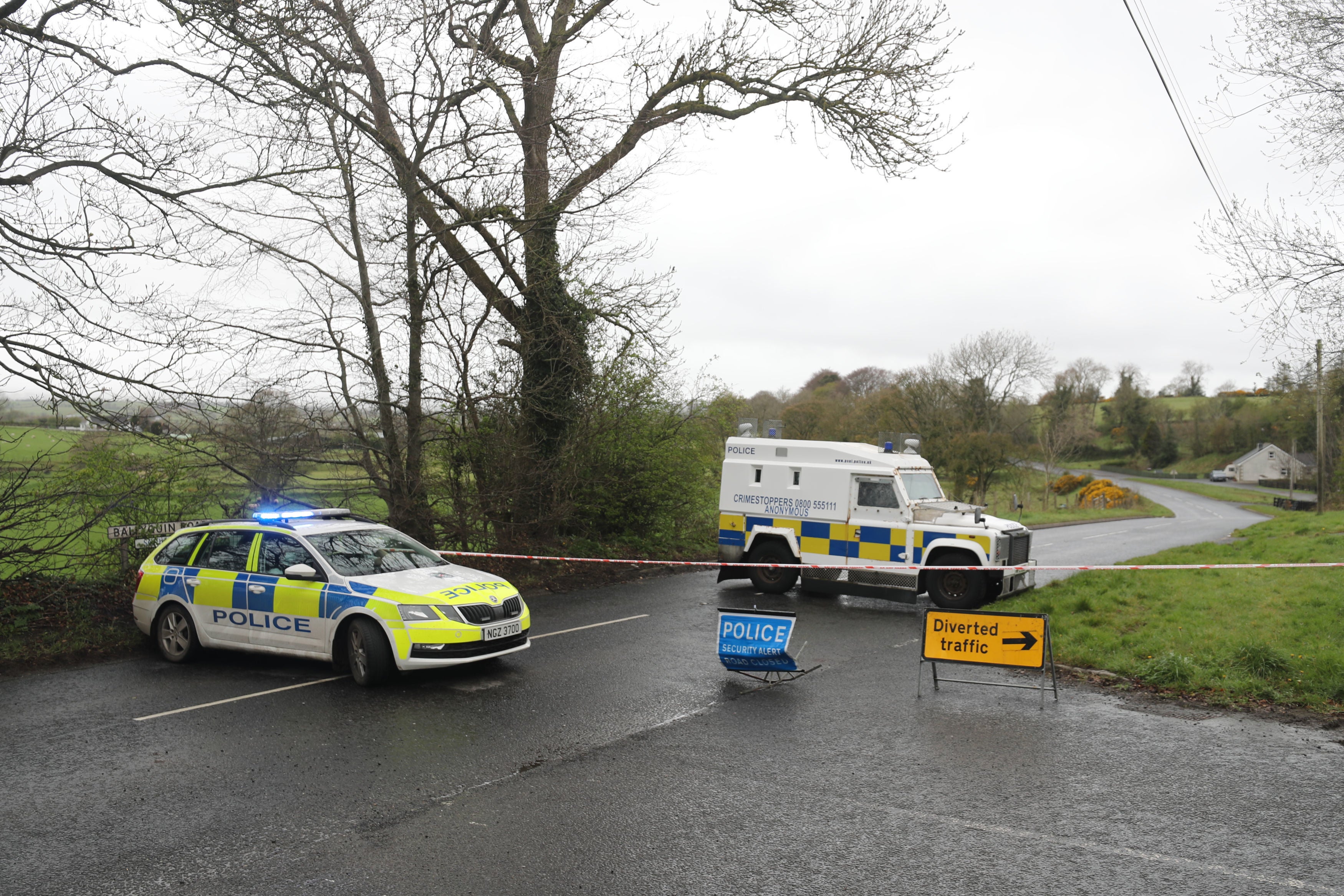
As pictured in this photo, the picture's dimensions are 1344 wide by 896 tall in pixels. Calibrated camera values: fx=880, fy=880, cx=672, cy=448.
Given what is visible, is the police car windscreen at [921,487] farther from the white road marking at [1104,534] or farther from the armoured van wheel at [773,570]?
the white road marking at [1104,534]

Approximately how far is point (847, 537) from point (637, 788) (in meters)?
8.64

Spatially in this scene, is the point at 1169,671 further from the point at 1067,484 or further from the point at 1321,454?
the point at 1067,484

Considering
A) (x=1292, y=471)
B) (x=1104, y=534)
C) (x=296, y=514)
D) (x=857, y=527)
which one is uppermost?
(x=296, y=514)

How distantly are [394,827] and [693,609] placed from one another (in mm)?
8232

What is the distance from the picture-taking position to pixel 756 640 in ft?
28.9

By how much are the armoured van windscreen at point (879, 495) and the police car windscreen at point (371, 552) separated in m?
6.89

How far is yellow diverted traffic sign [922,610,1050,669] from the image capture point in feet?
27.7

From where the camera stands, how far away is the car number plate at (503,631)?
8852mm

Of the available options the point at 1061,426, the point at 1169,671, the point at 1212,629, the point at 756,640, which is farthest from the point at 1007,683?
the point at 1061,426

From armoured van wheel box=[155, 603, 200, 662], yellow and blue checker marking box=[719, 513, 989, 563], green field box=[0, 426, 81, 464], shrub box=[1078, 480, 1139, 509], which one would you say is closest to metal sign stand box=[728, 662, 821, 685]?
yellow and blue checker marking box=[719, 513, 989, 563]

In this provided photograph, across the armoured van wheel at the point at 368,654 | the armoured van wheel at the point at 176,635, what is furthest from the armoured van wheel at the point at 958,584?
the armoured van wheel at the point at 176,635

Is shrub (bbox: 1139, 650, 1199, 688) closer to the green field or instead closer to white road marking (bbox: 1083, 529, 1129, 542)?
the green field

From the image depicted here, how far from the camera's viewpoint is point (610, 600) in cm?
1423

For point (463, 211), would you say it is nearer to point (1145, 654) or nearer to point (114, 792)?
point (114, 792)
